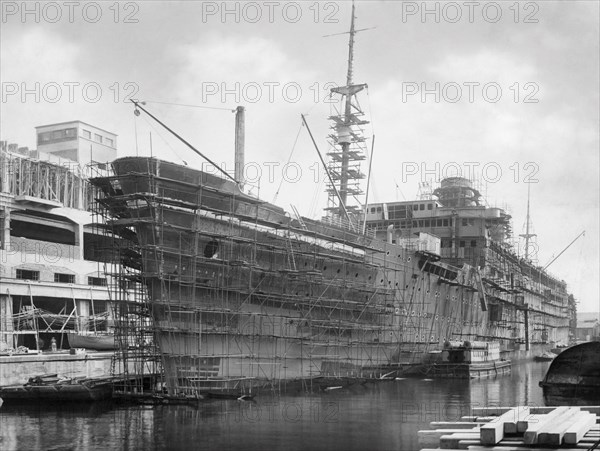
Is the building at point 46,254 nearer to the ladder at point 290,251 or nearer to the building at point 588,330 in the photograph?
the ladder at point 290,251

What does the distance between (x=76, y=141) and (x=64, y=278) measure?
53.1ft

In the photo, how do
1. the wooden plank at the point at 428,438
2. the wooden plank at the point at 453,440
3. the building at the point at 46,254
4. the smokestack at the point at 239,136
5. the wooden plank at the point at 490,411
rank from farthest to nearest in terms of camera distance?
the building at the point at 46,254 → the smokestack at the point at 239,136 → the wooden plank at the point at 490,411 → the wooden plank at the point at 428,438 → the wooden plank at the point at 453,440

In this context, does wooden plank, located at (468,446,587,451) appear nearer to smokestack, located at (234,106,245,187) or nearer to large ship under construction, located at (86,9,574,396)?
large ship under construction, located at (86,9,574,396)

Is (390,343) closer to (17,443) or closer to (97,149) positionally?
(17,443)

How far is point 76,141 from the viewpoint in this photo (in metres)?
57.7

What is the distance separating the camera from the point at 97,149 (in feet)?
195

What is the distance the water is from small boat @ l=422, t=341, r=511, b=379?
978cm

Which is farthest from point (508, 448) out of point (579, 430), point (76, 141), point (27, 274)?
point (76, 141)

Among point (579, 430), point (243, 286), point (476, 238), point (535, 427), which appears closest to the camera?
point (579, 430)

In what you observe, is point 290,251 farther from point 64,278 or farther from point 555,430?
point 64,278

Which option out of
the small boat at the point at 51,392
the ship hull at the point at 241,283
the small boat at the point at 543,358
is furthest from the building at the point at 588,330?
the small boat at the point at 51,392

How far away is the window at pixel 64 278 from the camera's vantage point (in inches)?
1755

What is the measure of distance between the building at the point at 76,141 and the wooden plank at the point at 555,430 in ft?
154

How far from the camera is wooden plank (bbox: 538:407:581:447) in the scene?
549 inches
